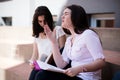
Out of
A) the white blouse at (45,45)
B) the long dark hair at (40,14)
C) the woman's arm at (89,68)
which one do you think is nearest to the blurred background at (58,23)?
the white blouse at (45,45)

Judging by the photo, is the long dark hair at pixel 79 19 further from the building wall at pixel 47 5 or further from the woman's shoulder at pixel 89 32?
the building wall at pixel 47 5

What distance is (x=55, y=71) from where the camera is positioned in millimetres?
1869

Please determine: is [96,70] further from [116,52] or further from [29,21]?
[29,21]

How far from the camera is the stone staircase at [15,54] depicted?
322 cm

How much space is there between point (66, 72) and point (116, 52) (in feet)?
5.10

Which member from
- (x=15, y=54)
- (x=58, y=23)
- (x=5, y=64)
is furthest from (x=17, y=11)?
(x=5, y=64)

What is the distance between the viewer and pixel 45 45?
261 cm

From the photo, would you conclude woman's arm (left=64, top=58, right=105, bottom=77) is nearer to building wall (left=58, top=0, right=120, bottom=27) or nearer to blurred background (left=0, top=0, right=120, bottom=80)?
blurred background (left=0, top=0, right=120, bottom=80)

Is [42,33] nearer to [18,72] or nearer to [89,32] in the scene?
[18,72]

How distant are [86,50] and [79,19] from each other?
9.9 inches

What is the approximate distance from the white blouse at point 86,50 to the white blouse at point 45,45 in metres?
0.58

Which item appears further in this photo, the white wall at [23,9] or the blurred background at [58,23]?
the white wall at [23,9]

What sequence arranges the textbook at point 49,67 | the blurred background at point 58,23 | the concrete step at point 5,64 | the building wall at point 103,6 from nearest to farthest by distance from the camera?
the textbook at point 49,67, the blurred background at point 58,23, the concrete step at point 5,64, the building wall at point 103,6

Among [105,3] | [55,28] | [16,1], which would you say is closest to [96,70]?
[55,28]
